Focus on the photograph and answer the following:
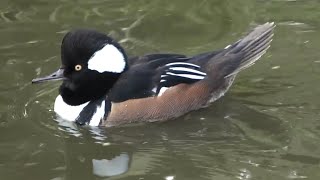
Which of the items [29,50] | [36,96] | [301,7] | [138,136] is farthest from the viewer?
[301,7]

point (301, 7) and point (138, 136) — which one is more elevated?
point (301, 7)

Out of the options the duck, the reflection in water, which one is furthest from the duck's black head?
the reflection in water

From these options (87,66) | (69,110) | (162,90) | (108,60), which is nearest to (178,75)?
(162,90)

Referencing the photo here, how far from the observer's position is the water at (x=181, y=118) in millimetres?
6926

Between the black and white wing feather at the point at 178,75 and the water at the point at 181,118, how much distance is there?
36 cm

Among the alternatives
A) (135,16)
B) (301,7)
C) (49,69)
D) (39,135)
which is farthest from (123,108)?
(301,7)

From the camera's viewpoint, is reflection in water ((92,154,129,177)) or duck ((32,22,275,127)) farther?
duck ((32,22,275,127))

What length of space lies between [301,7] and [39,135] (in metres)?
4.15

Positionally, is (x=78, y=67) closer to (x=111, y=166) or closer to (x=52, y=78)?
(x=52, y=78)

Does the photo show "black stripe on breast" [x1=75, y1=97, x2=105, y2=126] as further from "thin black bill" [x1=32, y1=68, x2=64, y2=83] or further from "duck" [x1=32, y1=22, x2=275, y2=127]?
"thin black bill" [x1=32, y1=68, x2=64, y2=83]

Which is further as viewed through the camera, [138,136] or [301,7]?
[301,7]

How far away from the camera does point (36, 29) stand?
32.5 feet

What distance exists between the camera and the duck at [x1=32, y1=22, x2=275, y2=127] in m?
7.61

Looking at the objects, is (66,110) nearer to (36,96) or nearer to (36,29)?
(36,96)
